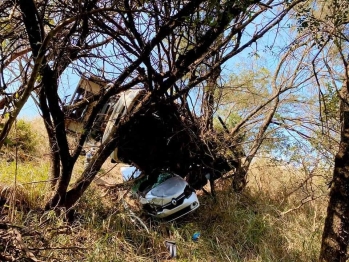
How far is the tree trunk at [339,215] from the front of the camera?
358 cm

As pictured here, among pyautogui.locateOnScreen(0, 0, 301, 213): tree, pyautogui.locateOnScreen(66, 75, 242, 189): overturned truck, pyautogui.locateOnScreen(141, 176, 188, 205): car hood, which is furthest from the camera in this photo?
pyautogui.locateOnScreen(141, 176, 188, 205): car hood

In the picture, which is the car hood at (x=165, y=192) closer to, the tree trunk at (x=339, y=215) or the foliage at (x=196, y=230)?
the foliage at (x=196, y=230)

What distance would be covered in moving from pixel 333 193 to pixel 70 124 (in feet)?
11.7

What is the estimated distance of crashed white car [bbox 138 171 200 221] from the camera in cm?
505

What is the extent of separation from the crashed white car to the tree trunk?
2.04 meters

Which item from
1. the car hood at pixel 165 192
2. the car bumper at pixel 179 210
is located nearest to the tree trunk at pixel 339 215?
the car bumper at pixel 179 210

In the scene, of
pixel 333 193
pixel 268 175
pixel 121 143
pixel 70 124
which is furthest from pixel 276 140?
pixel 70 124

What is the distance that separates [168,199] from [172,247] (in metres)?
0.76

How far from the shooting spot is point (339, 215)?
3600 millimetres

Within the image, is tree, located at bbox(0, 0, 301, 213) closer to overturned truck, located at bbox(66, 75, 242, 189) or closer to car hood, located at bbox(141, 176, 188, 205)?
overturned truck, located at bbox(66, 75, 242, 189)

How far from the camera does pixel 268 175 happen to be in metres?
7.18

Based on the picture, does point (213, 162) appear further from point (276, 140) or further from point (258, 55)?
point (258, 55)

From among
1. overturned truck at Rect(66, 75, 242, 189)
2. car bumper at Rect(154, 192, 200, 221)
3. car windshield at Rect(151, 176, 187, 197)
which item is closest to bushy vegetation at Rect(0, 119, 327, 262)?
car bumper at Rect(154, 192, 200, 221)

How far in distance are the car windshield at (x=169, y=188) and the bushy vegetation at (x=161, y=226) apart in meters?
0.42
